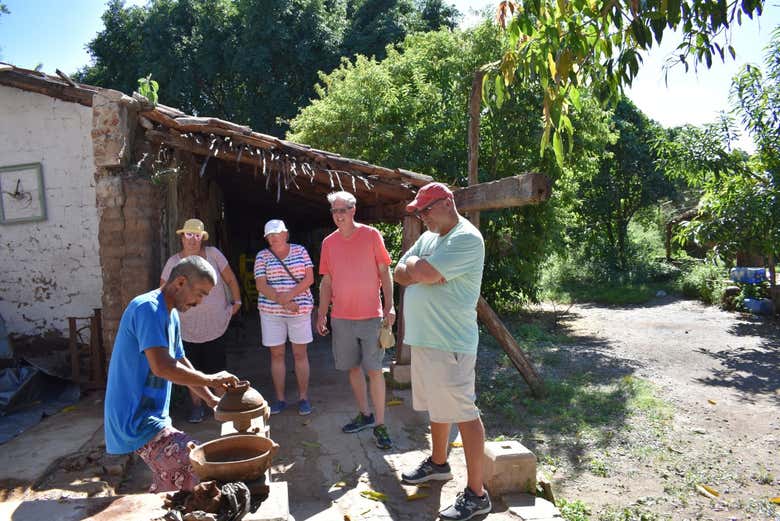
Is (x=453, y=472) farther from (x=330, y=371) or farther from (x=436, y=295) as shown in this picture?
(x=330, y=371)

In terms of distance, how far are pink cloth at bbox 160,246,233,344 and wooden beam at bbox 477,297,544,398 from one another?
2.76 m

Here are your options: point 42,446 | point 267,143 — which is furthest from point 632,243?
point 42,446

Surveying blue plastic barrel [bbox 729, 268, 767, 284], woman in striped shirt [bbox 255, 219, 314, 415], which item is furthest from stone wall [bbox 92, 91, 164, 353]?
blue plastic barrel [bbox 729, 268, 767, 284]

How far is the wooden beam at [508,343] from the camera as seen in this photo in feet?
21.5

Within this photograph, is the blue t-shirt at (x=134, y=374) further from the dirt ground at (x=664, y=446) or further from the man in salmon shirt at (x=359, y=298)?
the man in salmon shirt at (x=359, y=298)

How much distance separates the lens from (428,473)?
4039 millimetres

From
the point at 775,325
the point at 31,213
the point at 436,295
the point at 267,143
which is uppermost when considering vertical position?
the point at 267,143

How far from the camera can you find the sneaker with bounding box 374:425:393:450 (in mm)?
4716

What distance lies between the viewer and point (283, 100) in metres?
19.0

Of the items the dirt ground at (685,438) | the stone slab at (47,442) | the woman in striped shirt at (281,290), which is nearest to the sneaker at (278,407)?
the woman in striped shirt at (281,290)

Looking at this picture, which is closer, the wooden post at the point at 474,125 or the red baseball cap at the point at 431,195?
the red baseball cap at the point at 431,195

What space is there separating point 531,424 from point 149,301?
4476mm

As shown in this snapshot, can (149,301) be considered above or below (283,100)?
below

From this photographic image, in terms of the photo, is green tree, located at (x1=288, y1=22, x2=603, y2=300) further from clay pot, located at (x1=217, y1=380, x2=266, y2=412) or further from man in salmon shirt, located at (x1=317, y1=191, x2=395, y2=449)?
clay pot, located at (x1=217, y1=380, x2=266, y2=412)
